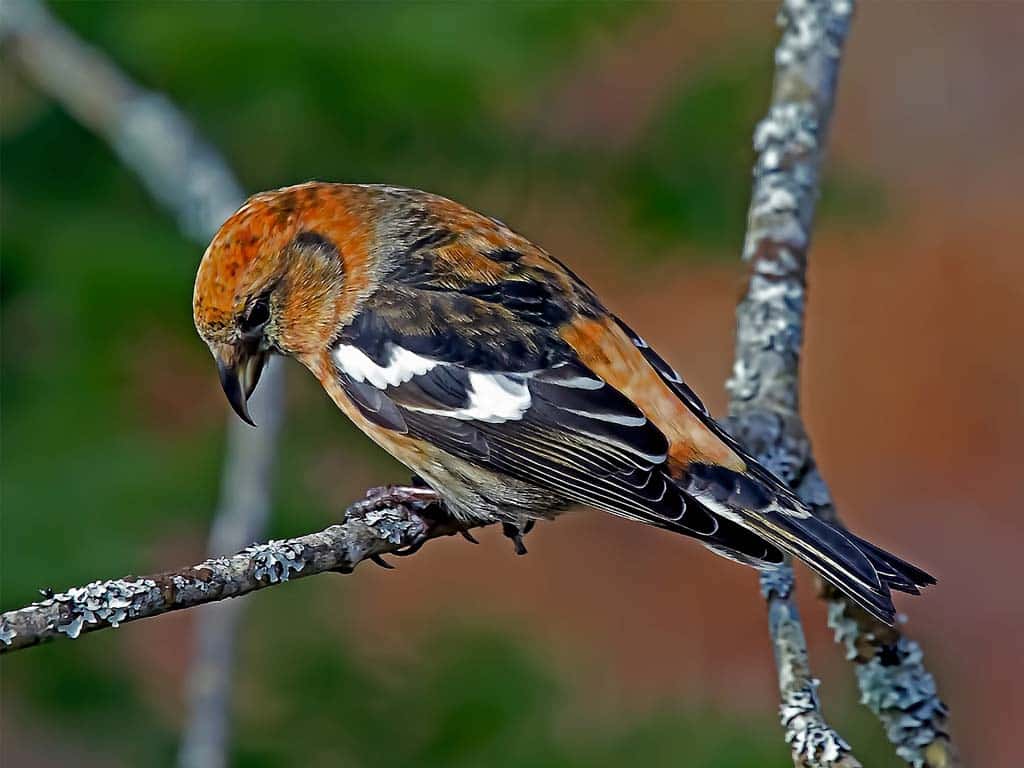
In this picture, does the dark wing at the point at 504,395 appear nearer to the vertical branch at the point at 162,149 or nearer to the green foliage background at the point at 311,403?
the vertical branch at the point at 162,149

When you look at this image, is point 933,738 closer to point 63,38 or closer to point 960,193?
point 63,38

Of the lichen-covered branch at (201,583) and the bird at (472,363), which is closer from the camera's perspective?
the lichen-covered branch at (201,583)

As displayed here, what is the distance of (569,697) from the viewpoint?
4551 mm

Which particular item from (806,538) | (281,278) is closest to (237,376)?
(281,278)

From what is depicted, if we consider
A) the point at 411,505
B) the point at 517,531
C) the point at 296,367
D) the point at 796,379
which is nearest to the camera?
the point at 411,505

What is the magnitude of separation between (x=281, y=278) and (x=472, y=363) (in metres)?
0.68

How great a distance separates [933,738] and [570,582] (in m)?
6.23

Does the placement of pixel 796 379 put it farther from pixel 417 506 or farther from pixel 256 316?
pixel 256 316

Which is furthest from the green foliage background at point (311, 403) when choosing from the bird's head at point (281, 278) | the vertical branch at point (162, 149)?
the bird's head at point (281, 278)

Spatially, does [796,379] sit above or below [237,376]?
below

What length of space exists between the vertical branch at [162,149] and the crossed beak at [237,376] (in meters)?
0.04

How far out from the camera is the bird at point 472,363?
3.57 m

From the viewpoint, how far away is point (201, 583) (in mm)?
2465

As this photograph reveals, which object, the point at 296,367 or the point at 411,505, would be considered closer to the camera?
the point at 411,505
